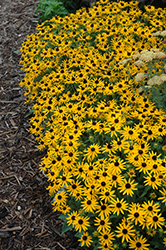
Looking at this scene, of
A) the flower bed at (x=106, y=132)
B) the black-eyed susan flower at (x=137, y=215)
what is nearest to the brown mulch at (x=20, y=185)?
the flower bed at (x=106, y=132)

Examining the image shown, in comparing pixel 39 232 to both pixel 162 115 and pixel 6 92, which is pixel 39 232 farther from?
pixel 6 92

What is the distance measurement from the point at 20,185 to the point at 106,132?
6.94ft

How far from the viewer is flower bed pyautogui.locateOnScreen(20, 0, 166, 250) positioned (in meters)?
2.49

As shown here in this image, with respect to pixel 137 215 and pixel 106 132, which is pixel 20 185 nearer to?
pixel 106 132

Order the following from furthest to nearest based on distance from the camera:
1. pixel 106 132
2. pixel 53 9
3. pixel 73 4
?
pixel 73 4
pixel 53 9
pixel 106 132

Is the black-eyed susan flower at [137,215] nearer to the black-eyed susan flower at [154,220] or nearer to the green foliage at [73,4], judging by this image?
the black-eyed susan flower at [154,220]

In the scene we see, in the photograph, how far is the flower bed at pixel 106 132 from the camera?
2.49m

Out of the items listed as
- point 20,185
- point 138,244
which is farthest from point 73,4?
point 138,244

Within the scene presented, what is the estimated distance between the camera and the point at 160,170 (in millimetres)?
2523

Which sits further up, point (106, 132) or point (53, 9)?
point (53, 9)

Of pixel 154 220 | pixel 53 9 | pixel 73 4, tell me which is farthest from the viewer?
pixel 73 4

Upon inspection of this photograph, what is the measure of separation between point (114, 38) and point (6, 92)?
9.51 ft

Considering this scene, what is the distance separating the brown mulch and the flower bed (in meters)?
0.45

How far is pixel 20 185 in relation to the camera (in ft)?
14.0
